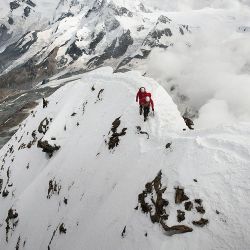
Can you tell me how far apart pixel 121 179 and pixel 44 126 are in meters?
23.1

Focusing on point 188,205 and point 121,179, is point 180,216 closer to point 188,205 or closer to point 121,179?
point 188,205

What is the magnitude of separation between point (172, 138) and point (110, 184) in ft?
19.7

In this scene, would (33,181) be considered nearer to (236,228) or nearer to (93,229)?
(93,229)

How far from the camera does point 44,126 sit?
4741 cm

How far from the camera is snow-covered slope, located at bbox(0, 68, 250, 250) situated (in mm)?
19594

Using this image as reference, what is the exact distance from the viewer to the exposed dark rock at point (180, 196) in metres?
20.6

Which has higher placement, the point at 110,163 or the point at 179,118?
the point at 179,118

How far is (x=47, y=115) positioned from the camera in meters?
49.9

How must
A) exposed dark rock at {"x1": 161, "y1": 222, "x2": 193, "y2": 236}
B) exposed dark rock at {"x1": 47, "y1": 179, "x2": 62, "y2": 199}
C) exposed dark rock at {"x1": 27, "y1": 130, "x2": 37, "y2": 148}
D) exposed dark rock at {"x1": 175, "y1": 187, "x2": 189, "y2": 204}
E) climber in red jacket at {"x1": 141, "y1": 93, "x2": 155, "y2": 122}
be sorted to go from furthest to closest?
exposed dark rock at {"x1": 27, "y1": 130, "x2": 37, "y2": 148} → exposed dark rock at {"x1": 47, "y1": 179, "x2": 62, "y2": 199} → climber in red jacket at {"x1": 141, "y1": 93, "x2": 155, "y2": 122} → exposed dark rock at {"x1": 175, "y1": 187, "x2": 189, "y2": 204} → exposed dark rock at {"x1": 161, "y1": 222, "x2": 193, "y2": 236}

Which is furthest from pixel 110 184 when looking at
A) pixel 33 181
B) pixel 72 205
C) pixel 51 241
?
pixel 33 181

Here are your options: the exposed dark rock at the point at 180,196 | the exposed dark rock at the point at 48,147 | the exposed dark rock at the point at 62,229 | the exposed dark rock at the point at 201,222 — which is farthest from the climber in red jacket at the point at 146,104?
the exposed dark rock at the point at 48,147

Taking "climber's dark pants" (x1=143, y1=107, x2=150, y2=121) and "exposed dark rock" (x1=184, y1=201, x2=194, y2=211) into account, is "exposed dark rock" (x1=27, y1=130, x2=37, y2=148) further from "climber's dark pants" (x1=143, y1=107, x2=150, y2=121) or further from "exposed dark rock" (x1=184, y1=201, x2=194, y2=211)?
"exposed dark rock" (x1=184, y1=201, x2=194, y2=211)

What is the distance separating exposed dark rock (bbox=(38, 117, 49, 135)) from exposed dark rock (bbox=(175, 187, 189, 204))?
27907 mm

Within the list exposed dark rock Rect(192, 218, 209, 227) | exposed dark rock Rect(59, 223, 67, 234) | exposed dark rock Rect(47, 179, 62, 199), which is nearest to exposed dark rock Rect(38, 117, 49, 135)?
exposed dark rock Rect(47, 179, 62, 199)
